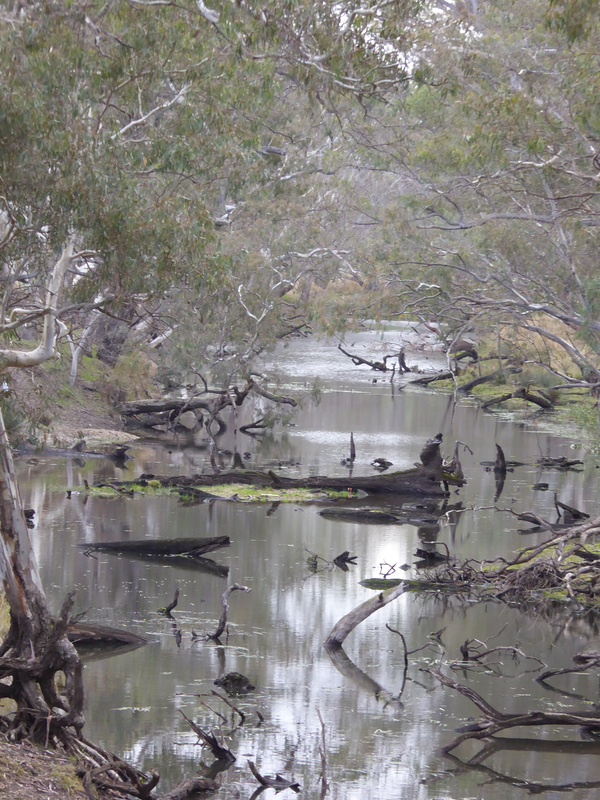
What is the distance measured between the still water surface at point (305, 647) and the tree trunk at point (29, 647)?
3.91 ft

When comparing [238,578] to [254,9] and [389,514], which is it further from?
[254,9]

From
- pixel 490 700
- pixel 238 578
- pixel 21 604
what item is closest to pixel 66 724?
pixel 21 604

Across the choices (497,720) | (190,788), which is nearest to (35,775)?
(190,788)

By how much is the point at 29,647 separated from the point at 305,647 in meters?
3.76

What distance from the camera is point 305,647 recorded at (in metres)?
9.43

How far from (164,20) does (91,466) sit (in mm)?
10510

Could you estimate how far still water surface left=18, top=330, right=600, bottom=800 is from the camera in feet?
23.0

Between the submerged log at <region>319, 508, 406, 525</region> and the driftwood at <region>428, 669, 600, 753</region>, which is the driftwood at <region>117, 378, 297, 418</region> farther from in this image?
the driftwood at <region>428, 669, 600, 753</region>

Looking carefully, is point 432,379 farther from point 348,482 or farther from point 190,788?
point 190,788

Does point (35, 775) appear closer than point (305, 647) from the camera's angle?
Yes

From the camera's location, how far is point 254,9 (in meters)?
9.51

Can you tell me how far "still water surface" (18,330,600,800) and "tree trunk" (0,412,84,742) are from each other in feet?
3.91

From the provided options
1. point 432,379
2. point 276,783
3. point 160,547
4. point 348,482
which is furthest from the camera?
point 432,379

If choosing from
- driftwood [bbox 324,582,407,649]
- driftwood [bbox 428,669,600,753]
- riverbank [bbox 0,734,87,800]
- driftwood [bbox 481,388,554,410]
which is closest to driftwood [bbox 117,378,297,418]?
driftwood [bbox 481,388,554,410]
